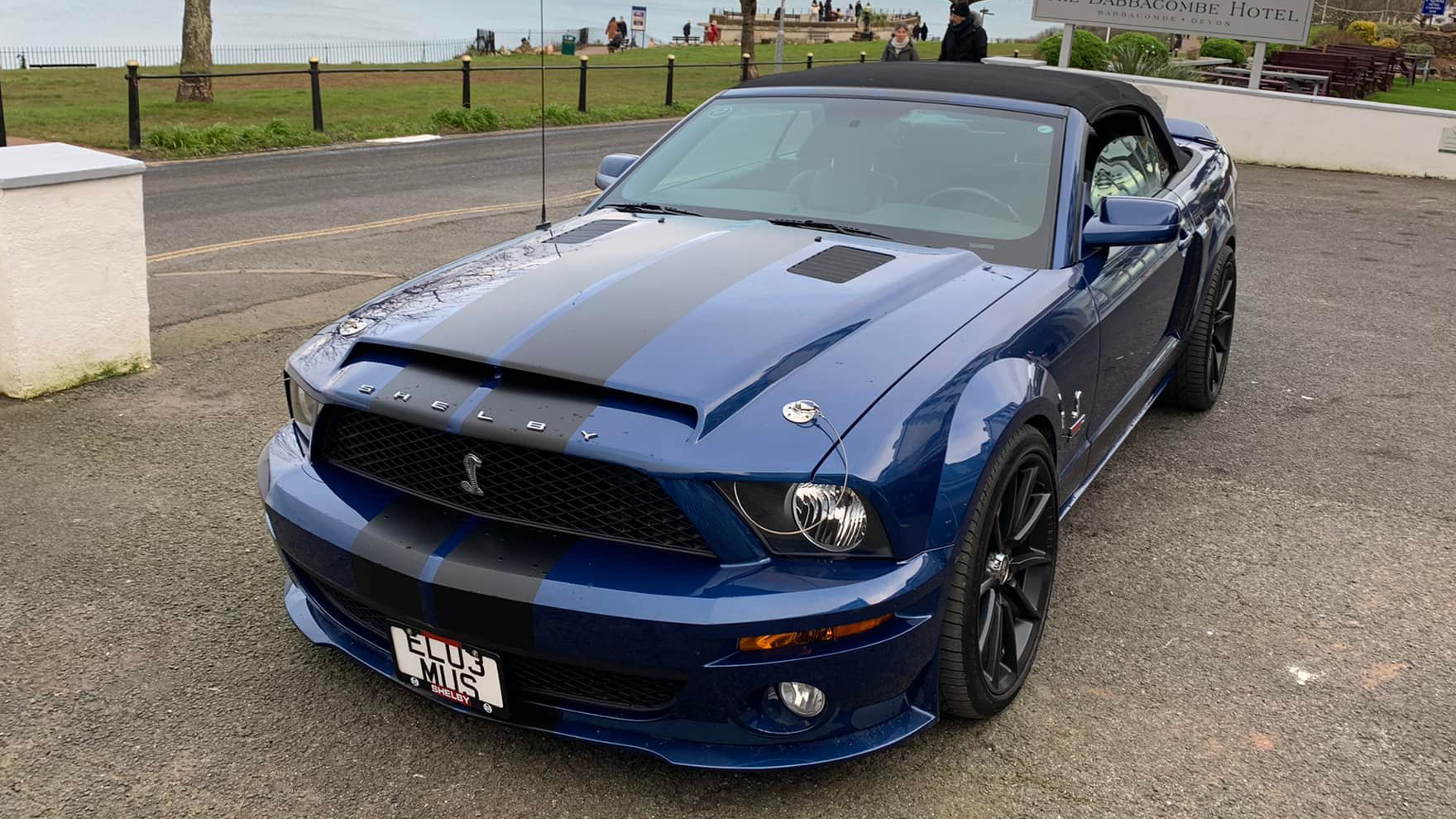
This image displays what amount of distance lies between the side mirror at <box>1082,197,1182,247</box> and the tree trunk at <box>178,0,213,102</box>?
73.1 ft

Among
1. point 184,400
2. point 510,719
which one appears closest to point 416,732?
point 510,719

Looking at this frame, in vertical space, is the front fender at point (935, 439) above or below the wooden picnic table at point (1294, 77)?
below

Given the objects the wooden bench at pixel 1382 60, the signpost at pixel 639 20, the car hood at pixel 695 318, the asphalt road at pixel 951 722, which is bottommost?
the asphalt road at pixel 951 722

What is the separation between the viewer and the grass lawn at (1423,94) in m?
25.8

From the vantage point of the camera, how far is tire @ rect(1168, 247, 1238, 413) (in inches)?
224

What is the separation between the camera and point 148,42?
141 metres

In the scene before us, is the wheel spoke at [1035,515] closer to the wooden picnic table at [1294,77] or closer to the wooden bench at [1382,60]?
the wooden picnic table at [1294,77]

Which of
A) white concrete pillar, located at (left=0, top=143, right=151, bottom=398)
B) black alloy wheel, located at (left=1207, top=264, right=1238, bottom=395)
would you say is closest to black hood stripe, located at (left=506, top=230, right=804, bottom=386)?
black alloy wheel, located at (left=1207, top=264, right=1238, bottom=395)

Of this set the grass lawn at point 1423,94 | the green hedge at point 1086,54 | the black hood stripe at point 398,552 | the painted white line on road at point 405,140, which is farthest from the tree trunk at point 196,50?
the black hood stripe at point 398,552

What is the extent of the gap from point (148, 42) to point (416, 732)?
157126mm

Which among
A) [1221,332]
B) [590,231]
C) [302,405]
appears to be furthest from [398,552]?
[1221,332]

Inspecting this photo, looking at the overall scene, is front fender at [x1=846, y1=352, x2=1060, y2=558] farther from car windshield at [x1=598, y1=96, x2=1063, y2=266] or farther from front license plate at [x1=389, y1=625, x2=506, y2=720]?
front license plate at [x1=389, y1=625, x2=506, y2=720]

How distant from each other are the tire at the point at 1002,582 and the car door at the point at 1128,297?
0.62 metres

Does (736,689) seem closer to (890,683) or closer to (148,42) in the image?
(890,683)
